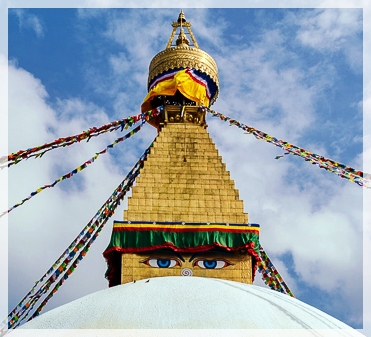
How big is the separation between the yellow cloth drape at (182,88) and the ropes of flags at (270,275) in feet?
13.4

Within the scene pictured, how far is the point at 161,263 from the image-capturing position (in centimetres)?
1122

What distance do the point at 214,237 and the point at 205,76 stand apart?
5.32 metres

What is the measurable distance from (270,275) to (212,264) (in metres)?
2.56

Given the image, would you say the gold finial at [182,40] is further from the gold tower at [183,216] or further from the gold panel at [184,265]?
the gold panel at [184,265]

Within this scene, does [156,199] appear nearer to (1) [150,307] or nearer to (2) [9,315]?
(2) [9,315]

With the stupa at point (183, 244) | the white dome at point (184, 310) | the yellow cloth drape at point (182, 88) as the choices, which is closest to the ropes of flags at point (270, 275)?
the stupa at point (183, 244)

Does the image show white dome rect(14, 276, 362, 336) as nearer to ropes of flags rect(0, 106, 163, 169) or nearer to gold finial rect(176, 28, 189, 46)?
ropes of flags rect(0, 106, 163, 169)

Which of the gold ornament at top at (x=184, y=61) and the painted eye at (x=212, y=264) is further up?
the gold ornament at top at (x=184, y=61)

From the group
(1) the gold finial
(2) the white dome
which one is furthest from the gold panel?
(1) the gold finial

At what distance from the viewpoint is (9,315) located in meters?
10.9

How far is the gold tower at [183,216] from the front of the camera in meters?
11.1

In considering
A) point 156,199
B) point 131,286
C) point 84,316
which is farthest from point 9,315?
point 84,316

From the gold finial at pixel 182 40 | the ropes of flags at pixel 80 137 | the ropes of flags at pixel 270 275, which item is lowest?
the ropes of flags at pixel 270 275

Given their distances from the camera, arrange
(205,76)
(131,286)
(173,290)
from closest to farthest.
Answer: (173,290)
(131,286)
(205,76)
